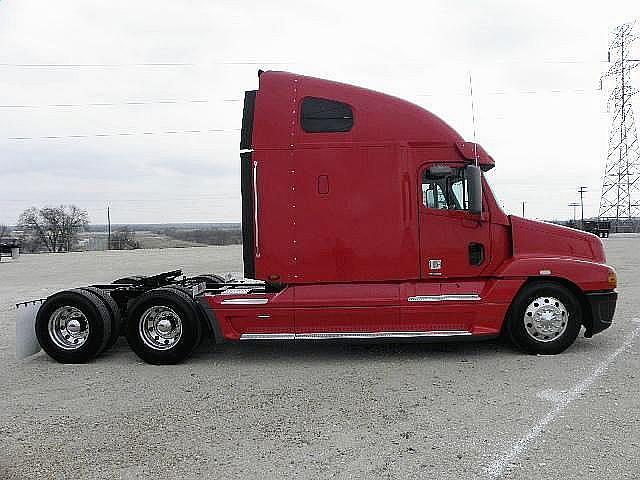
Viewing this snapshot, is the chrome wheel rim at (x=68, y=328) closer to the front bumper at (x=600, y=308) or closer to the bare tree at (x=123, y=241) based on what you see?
the front bumper at (x=600, y=308)

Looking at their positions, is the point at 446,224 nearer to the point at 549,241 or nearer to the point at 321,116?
the point at 549,241

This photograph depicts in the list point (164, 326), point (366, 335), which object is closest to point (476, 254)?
point (366, 335)

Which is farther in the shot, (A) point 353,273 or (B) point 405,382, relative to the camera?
(A) point 353,273

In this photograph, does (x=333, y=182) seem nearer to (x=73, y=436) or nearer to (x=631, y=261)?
(x=73, y=436)

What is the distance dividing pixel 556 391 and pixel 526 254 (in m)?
1.99

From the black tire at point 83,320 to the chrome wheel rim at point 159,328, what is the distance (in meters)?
0.51

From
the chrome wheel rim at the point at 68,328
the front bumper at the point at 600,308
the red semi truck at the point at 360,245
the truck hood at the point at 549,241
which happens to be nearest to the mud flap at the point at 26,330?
the red semi truck at the point at 360,245

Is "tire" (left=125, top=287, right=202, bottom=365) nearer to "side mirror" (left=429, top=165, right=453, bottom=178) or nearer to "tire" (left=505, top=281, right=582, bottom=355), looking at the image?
"side mirror" (left=429, top=165, right=453, bottom=178)

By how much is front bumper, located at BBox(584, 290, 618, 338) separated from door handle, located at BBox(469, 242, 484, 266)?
1374mm

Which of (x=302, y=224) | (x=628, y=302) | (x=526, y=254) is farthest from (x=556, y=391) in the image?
(x=628, y=302)

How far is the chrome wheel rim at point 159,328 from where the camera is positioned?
7.02 metres

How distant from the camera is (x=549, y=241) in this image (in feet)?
23.7

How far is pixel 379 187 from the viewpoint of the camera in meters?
6.93

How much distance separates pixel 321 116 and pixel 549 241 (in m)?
3.23
